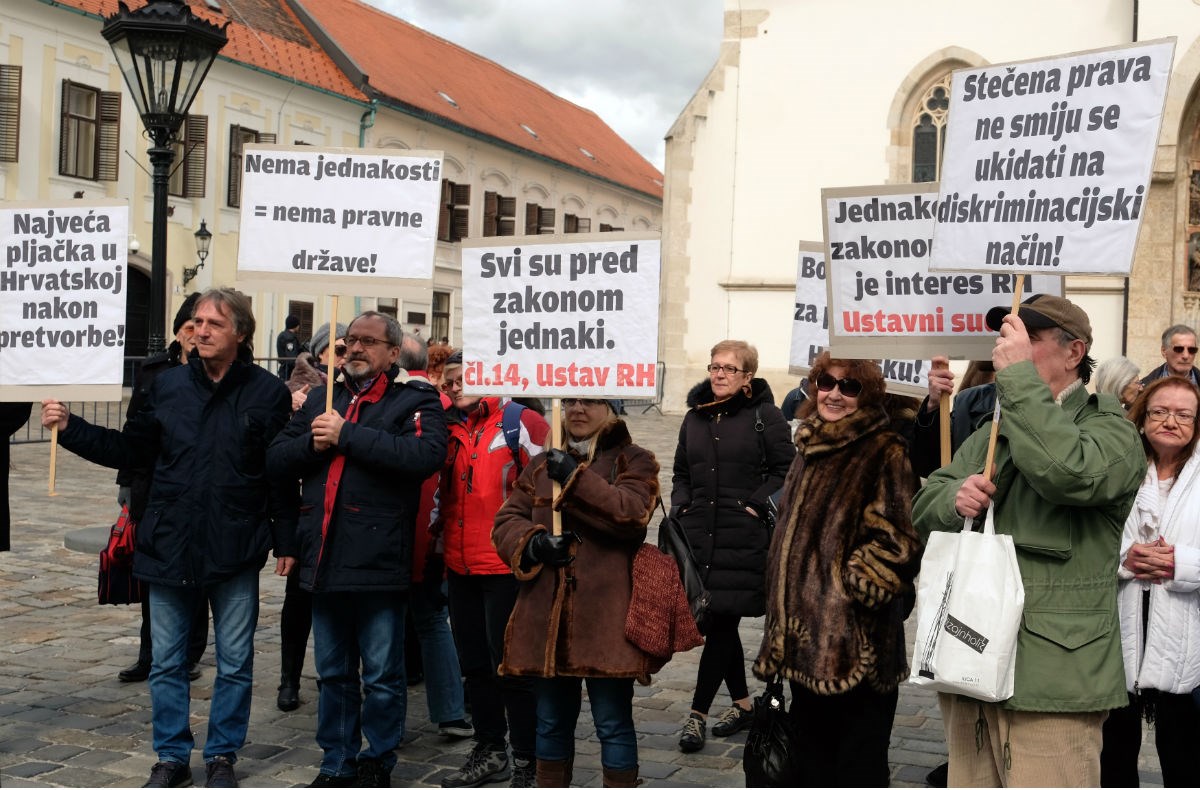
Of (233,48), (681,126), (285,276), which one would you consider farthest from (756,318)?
(285,276)

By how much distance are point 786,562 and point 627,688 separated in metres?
0.76

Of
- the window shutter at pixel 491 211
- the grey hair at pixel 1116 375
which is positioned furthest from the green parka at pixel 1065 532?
the window shutter at pixel 491 211

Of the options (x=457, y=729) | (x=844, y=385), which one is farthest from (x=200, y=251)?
(x=844, y=385)

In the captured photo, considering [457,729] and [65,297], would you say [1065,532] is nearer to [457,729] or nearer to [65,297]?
[457,729]

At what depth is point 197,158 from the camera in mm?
30750

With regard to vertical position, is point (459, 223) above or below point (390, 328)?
above

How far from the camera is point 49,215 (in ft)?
19.1

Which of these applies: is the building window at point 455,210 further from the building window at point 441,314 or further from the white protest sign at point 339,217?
the white protest sign at point 339,217

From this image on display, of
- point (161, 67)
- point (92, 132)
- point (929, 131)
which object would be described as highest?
point (929, 131)

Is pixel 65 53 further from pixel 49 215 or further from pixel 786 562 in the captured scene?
pixel 786 562

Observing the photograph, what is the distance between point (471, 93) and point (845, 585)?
42.8 metres

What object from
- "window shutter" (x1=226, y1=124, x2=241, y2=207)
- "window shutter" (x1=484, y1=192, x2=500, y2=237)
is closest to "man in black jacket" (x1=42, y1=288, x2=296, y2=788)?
"window shutter" (x1=226, y1=124, x2=241, y2=207)

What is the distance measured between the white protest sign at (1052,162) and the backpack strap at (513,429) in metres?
2.11

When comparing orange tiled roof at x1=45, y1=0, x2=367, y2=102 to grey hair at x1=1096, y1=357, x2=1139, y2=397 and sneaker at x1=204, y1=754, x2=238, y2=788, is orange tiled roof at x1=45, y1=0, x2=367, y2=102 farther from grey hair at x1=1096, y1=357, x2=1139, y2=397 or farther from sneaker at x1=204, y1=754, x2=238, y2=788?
sneaker at x1=204, y1=754, x2=238, y2=788
